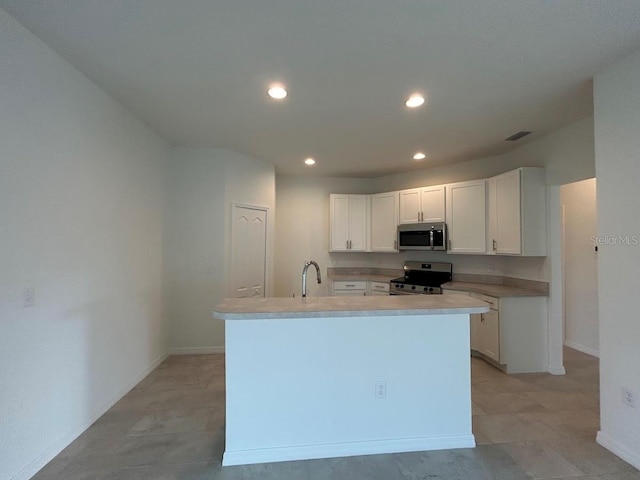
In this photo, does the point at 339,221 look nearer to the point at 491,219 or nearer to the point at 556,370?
the point at 491,219

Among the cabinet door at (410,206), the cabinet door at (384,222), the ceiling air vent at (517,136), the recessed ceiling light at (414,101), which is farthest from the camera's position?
the cabinet door at (384,222)

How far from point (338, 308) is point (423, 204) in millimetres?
3073

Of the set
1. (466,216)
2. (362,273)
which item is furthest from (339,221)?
(466,216)

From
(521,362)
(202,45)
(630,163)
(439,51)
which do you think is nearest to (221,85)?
(202,45)

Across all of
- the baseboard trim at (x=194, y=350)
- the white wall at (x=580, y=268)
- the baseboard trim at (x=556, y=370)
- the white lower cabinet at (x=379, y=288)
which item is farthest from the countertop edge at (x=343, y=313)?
the white wall at (x=580, y=268)

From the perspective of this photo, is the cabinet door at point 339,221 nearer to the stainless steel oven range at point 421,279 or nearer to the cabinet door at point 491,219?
the stainless steel oven range at point 421,279

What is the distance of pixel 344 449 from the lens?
2.10 meters

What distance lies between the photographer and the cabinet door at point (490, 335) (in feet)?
11.6

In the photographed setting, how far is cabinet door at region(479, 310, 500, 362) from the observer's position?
3535 millimetres

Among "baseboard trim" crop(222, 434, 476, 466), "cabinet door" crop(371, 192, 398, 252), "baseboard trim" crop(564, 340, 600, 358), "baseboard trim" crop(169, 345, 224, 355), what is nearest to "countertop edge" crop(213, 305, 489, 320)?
"baseboard trim" crop(222, 434, 476, 466)

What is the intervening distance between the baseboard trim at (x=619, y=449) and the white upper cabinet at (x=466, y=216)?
7.38ft

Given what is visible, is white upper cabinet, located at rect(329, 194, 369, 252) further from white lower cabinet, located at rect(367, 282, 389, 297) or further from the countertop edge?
the countertop edge

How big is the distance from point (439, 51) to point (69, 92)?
257cm

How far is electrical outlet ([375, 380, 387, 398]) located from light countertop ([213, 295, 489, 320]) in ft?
1.58
